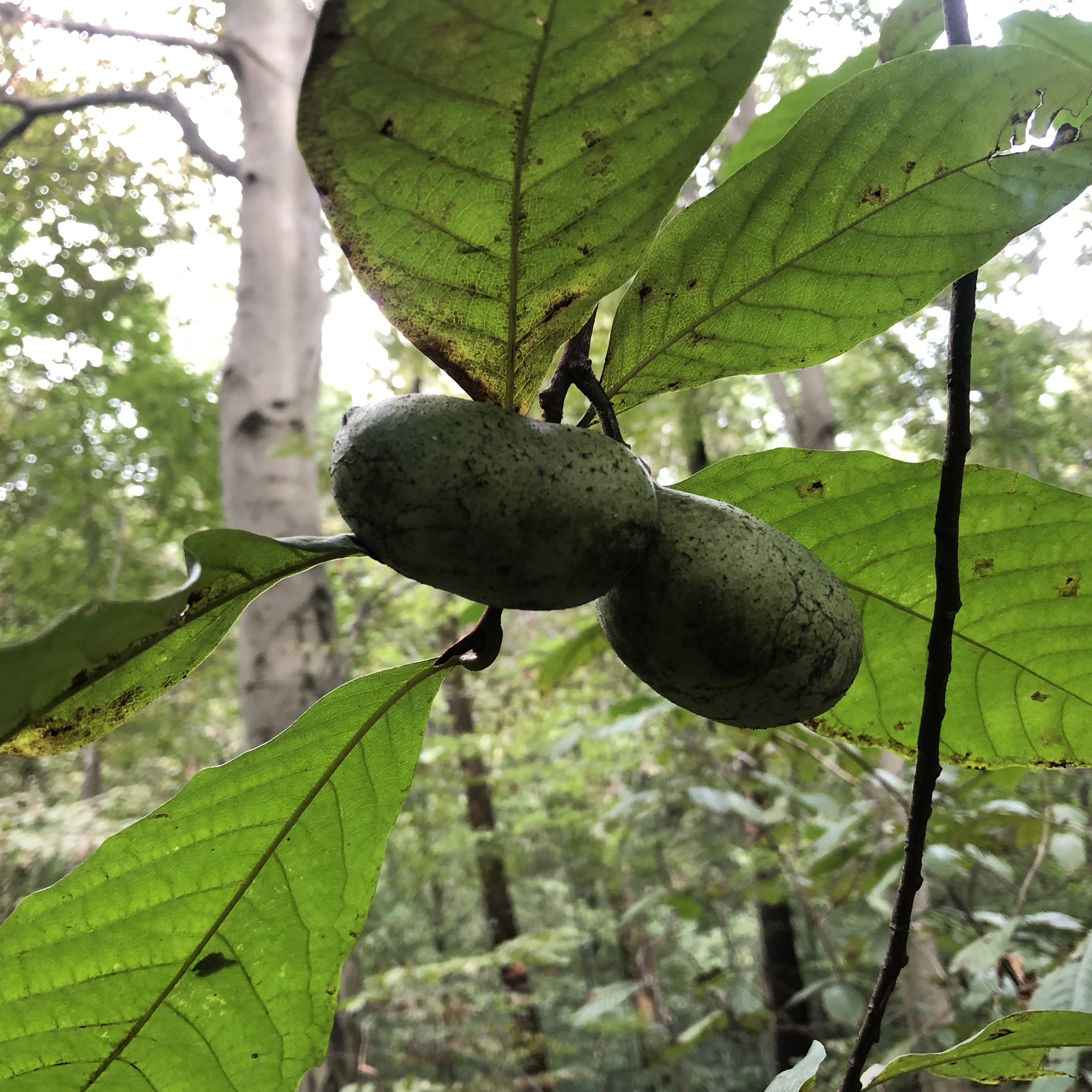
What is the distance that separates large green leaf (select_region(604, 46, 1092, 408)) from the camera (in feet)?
1.65

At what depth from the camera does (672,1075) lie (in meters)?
6.70

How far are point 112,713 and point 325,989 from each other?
0.30m

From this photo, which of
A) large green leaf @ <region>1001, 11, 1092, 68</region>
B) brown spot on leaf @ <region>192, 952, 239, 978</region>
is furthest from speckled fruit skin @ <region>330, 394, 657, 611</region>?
large green leaf @ <region>1001, 11, 1092, 68</region>

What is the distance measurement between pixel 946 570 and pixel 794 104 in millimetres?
662

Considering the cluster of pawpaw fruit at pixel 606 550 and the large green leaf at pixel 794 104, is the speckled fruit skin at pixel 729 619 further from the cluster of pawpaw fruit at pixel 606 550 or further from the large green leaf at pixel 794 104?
the large green leaf at pixel 794 104

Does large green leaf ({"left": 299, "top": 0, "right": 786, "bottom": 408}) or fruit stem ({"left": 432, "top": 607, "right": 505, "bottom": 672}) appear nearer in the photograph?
large green leaf ({"left": 299, "top": 0, "right": 786, "bottom": 408})

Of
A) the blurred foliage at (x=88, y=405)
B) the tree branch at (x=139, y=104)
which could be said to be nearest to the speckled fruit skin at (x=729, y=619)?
the tree branch at (x=139, y=104)

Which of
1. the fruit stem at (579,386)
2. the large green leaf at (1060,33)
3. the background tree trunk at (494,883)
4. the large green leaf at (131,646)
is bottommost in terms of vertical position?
the background tree trunk at (494,883)

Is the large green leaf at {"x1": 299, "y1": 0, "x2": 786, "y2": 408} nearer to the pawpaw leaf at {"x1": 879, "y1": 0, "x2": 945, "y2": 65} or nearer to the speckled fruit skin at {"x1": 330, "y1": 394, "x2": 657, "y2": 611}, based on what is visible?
the speckled fruit skin at {"x1": 330, "y1": 394, "x2": 657, "y2": 611}

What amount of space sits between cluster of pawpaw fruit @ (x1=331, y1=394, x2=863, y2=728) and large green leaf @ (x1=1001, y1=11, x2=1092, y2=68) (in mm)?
621

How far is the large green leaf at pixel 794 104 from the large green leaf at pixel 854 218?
0.40m

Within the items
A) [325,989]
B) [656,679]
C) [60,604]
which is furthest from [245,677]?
[60,604]

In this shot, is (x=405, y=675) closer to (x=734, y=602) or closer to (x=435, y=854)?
(x=734, y=602)

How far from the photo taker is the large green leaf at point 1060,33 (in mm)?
761
